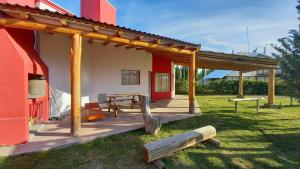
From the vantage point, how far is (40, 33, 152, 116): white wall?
30.0 ft

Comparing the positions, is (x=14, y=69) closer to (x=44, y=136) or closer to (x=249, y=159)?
Result: (x=44, y=136)

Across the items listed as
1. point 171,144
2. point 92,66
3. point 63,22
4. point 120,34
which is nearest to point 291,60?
point 171,144

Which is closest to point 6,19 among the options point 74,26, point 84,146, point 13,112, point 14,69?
point 14,69

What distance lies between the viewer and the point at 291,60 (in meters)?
7.67

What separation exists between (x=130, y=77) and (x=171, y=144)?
28.4 feet

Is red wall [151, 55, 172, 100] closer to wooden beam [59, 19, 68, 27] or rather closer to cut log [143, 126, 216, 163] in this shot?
cut log [143, 126, 216, 163]

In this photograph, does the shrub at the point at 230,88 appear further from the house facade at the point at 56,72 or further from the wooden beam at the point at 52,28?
the wooden beam at the point at 52,28

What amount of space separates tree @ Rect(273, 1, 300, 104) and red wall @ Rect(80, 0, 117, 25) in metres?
9.78

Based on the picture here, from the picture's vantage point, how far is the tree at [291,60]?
7.51 meters

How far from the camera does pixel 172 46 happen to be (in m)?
9.41

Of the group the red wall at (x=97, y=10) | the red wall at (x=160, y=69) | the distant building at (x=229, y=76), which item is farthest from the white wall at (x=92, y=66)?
the distant building at (x=229, y=76)

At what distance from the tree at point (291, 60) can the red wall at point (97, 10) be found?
9.78 metres

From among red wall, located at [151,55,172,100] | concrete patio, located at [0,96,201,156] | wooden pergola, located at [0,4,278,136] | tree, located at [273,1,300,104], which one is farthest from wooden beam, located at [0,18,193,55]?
red wall, located at [151,55,172,100]

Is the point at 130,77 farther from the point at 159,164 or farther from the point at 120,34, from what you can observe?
the point at 159,164
